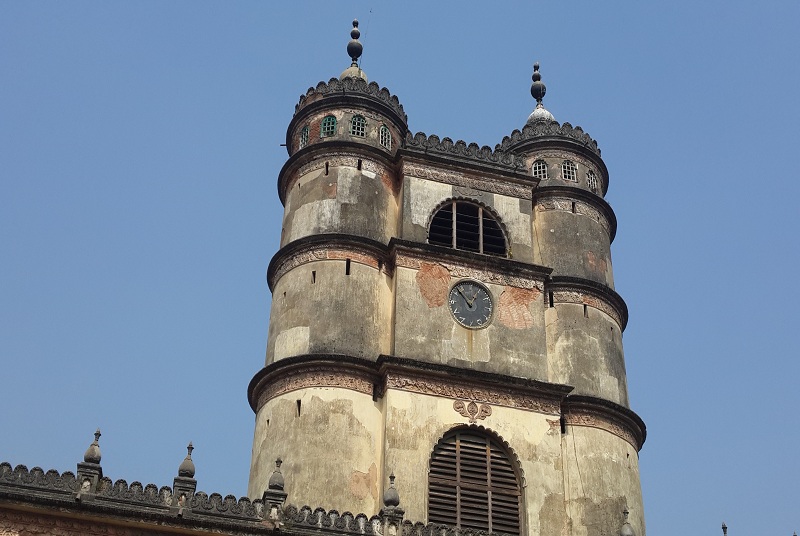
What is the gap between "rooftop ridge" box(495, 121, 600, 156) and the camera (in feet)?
123

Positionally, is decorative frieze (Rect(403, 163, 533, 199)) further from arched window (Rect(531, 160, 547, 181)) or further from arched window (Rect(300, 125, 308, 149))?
arched window (Rect(300, 125, 308, 149))

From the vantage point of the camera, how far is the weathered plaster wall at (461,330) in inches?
1211

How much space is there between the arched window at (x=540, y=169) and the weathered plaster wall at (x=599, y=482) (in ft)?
31.2

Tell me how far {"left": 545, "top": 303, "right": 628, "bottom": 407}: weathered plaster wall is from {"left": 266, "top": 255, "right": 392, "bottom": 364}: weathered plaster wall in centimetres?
551

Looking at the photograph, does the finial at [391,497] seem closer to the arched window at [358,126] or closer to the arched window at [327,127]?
the arched window at [358,126]

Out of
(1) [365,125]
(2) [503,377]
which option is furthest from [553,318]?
(1) [365,125]

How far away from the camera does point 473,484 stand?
29.1 metres

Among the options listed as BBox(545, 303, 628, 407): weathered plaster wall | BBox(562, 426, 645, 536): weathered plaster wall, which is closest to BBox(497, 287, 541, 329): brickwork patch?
BBox(545, 303, 628, 407): weathered plaster wall

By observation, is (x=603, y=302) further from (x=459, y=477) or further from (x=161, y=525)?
(x=161, y=525)

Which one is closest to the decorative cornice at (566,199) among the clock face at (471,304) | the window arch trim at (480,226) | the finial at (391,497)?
the window arch trim at (480,226)

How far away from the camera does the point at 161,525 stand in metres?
23.2

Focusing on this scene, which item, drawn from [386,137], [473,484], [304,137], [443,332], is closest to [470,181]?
[386,137]

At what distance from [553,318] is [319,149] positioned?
9.31m

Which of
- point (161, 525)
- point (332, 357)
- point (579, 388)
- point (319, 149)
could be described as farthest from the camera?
point (319, 149)
